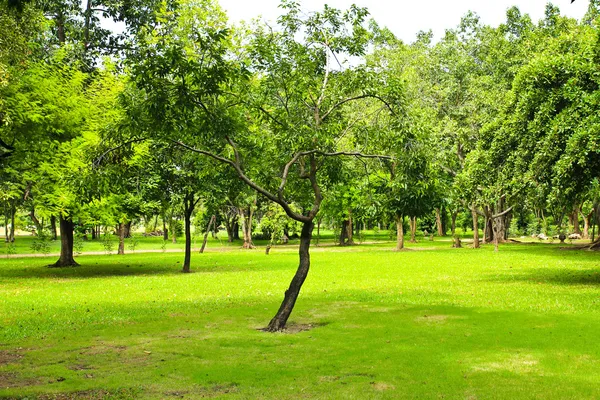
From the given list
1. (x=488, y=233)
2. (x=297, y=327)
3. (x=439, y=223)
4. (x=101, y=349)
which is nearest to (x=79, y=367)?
(x=101, y=349)

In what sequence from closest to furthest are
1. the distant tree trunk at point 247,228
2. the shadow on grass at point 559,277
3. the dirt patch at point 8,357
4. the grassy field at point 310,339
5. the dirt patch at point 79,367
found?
1. the grassy field at point 310,339
2. the dirt patch at point 79,367
3. the dirt patch at point 8,357
4. the shadow on grass at point 559,277
5. the distant tree trunk at point 247,228

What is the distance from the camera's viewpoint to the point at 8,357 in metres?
10.7

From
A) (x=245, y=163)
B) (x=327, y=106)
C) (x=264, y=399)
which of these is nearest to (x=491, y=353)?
(x=264, y=399)

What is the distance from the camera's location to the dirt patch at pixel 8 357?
34.0ft

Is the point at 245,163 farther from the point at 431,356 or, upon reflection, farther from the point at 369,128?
the point at 431,356

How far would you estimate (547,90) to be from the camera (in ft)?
70.9

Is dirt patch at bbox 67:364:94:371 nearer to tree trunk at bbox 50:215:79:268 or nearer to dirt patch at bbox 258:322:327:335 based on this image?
dirt patch at bbox 258:322:327:335

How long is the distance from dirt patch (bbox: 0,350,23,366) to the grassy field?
2cm

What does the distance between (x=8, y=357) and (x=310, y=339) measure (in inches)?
234

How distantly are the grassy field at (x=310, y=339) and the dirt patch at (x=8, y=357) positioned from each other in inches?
0.8

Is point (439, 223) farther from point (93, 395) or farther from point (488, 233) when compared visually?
point (93, 395)

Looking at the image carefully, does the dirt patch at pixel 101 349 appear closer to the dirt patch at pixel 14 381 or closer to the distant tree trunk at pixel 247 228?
the dirt patch at pixel 14 381

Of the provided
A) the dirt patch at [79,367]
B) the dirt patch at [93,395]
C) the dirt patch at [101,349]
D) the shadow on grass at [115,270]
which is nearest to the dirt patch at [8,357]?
the dirt patch at [101,349]

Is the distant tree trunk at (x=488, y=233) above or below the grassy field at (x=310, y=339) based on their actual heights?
above
